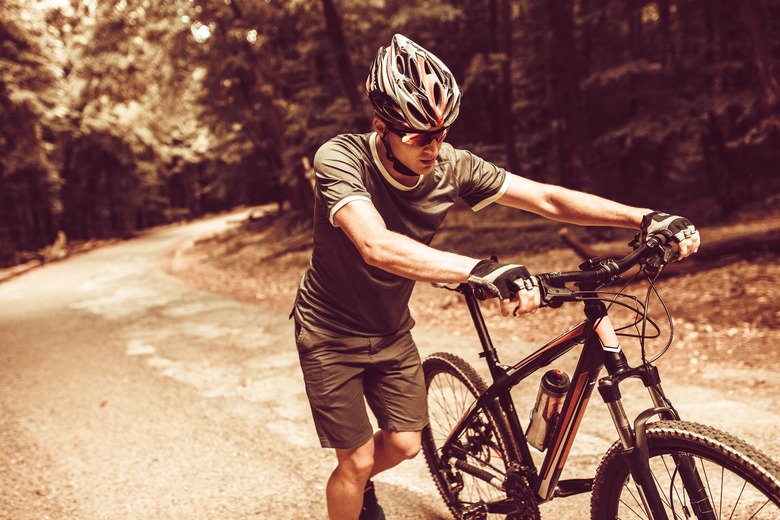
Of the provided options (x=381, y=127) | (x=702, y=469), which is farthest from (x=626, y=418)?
(x=381, y=127)

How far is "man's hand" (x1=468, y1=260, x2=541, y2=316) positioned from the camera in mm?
1566

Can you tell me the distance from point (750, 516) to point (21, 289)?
17188mm

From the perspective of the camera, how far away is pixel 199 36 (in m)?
18.1

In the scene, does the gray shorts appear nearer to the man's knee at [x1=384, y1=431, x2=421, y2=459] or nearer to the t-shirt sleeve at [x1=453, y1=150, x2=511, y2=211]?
the man's knee at [x1=384, y1=431, x2=421, y2=459]

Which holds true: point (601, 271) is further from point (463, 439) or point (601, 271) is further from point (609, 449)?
point (463, 439)

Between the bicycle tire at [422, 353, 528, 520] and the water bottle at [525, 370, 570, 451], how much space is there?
0.67 feet

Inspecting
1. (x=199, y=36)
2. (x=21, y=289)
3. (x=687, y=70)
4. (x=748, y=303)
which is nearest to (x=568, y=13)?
(x=687, y=70)

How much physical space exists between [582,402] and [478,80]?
14864 mm

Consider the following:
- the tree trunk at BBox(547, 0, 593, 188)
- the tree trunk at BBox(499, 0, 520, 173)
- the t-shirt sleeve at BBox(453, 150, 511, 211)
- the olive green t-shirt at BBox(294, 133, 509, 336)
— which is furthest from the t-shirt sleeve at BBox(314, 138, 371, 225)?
the tree trunk at BBox(499, 0, 520, 173)

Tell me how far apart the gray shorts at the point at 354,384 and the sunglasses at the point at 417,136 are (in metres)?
0.86

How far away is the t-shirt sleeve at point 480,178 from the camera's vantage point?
236 centimetres

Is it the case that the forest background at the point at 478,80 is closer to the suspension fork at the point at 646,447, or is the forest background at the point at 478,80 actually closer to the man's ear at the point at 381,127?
the man's ear at the point at 381,127

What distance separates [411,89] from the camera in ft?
6.52

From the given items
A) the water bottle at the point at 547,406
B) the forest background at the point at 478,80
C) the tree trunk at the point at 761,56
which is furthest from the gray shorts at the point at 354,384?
the tree trunk at the point at 761,56
